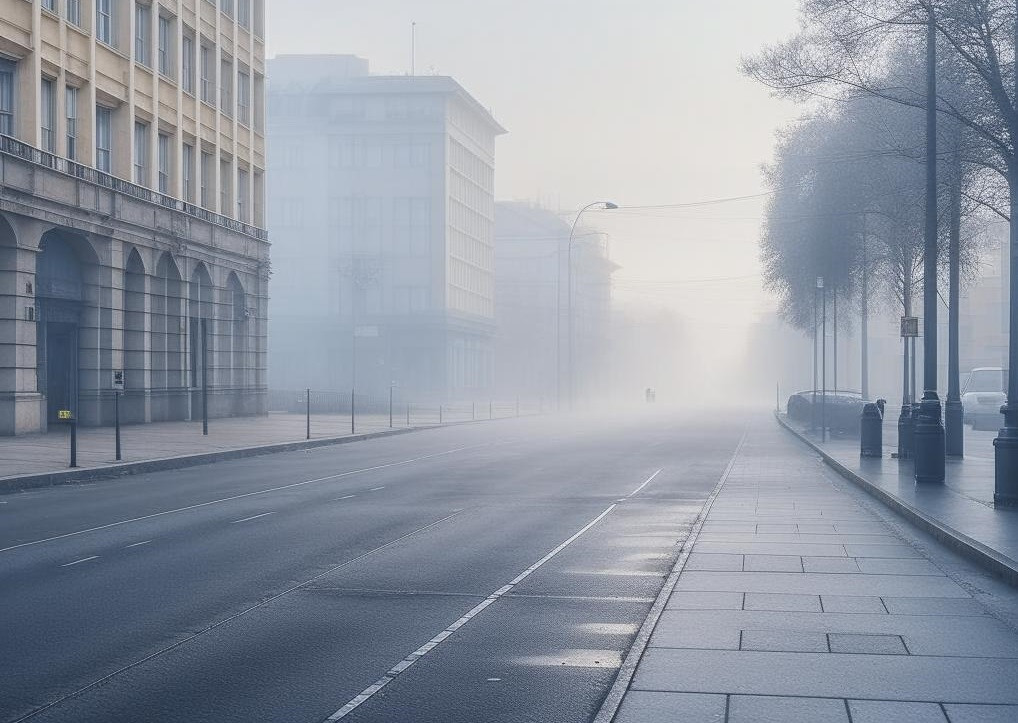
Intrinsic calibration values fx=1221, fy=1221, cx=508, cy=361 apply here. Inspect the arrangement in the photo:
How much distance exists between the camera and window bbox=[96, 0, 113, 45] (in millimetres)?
36469

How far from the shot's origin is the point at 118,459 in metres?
23.3

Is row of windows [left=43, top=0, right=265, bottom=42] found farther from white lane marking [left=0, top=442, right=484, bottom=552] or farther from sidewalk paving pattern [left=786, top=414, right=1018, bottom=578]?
sidewalk paving pattern [left=786, top=414, right=1018, bottom=578]

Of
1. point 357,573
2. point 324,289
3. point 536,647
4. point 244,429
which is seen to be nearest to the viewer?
point 536,647

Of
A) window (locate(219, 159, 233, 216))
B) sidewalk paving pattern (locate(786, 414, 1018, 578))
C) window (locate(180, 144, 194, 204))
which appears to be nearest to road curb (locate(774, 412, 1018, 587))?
sidewalk paving pattern (locate(786, 414, 1018, 578))

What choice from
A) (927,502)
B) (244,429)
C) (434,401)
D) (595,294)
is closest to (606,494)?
(927,502)

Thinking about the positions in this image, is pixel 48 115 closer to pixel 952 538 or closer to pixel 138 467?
pixel 138 467

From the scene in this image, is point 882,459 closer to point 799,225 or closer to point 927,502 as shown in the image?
point 927,502

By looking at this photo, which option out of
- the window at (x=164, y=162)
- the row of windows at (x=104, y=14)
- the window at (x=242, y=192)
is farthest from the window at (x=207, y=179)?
the row of windows at (x=104, y=14)

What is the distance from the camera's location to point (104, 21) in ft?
121

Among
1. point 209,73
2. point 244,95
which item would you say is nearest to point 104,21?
point 209,73

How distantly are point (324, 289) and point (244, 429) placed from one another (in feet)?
182

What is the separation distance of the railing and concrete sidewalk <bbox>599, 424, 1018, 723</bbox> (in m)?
22.6

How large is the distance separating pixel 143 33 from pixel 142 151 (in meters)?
3.94

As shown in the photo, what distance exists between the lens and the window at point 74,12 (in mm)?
34188
